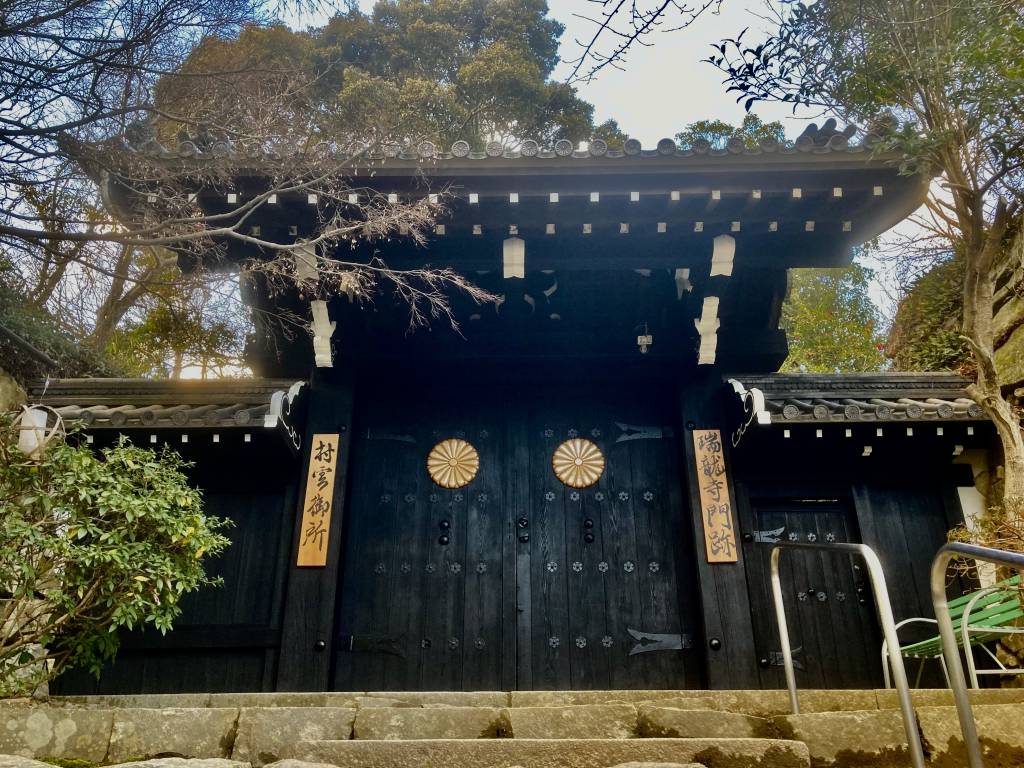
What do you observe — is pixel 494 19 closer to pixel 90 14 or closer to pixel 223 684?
pixel 90 14

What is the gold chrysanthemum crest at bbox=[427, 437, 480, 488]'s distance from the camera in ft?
20.6

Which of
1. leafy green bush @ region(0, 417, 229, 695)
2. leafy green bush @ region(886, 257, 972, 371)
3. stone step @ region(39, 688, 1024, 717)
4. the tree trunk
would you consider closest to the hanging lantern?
leafy green bush @ region(0, 417, 229, 695)

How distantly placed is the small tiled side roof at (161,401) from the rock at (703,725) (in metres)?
3.61

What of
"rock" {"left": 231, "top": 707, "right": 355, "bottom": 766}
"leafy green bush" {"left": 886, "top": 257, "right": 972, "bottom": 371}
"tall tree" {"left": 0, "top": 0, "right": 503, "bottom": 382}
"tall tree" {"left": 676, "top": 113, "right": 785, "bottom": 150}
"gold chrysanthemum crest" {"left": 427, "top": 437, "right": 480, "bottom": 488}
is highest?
"tall tree" {"left": 676, "top": 113, "right": 785, "bottom": 150}

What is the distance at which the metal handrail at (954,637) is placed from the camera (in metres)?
2.20

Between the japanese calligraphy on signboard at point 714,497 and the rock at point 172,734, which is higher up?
the japanese calligraphy on signboard at point 714,497

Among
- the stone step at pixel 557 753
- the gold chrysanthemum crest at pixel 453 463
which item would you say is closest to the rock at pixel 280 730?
the stone step at pixel 557 753

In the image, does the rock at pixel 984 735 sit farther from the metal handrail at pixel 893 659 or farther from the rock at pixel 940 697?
the rock at pixel 940 697

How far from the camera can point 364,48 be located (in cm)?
1622

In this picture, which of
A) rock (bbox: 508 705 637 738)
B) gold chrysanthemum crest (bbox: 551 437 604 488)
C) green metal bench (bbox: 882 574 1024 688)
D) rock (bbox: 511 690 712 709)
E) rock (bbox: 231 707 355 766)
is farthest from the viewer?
gold chrysanthemum crest (bbox: 551 437 604 488)

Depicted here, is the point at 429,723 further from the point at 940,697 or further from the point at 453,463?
the point at 453,463

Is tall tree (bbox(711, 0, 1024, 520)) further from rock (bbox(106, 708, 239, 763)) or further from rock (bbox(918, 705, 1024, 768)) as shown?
rock (bbox(106, 708, 239, 763))

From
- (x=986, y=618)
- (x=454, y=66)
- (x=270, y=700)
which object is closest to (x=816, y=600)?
(x=986, y=618)

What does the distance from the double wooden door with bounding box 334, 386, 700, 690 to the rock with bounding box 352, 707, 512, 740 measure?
2638 millimetres
